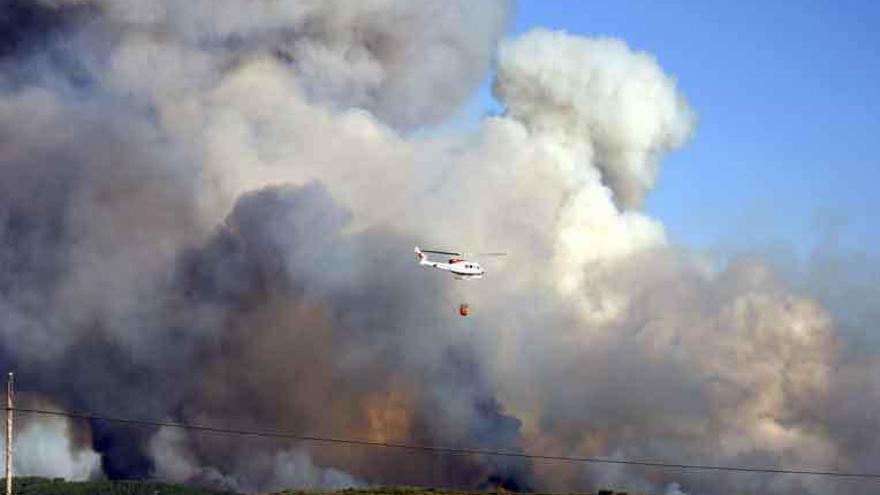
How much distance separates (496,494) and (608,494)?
19.2 m

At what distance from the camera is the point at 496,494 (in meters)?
169

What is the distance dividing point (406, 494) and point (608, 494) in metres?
35.2

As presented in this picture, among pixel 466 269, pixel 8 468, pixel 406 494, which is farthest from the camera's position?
pixel 406 494

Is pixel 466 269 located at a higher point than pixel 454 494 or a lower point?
higher

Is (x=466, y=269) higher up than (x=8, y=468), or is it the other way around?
(x=466, y=269)

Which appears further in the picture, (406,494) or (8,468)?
(406,494)

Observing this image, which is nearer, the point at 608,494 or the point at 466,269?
the point at 466,269

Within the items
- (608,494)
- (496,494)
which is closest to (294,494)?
(496,494)

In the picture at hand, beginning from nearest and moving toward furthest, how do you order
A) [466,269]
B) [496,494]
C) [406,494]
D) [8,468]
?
[8,468] < [466,269] < [406,494] < [496,494]

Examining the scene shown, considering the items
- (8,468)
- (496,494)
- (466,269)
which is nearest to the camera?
(8,468)

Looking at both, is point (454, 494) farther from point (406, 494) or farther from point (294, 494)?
point (294, 494)

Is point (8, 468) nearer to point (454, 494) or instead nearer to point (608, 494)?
point (454, 494)

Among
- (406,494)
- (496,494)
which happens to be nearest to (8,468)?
(406,494)

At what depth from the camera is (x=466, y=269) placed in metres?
130
